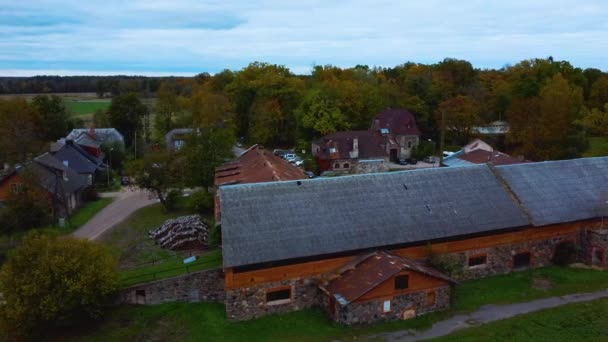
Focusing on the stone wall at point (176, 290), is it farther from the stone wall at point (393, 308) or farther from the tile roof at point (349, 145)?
the tile roof at point (349, 145)

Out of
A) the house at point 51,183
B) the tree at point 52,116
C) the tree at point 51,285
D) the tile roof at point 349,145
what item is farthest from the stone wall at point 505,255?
the tree at point 52,116

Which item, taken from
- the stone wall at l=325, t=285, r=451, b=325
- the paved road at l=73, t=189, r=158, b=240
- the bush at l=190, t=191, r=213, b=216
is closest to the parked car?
the bush at l=190, t=191, r=213, b=216

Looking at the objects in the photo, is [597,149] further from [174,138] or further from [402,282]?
[174,138]

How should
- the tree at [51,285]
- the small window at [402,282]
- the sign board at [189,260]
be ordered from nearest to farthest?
the tree at [51,285], the small window at [402,282], the sign board at [189,260]

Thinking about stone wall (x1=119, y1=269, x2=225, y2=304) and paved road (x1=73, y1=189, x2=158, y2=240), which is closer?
stone wall (x1=119, y1=269, x2=225, y2=304)

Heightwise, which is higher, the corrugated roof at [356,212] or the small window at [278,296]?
the corrugated roof at [356,212]

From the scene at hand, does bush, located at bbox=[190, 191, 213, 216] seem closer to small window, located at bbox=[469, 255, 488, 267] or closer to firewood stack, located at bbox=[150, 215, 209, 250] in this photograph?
firewood stack, located at bbox=[150, 215, 209, 250]

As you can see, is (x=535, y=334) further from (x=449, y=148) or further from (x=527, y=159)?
(x=449, y=148)
